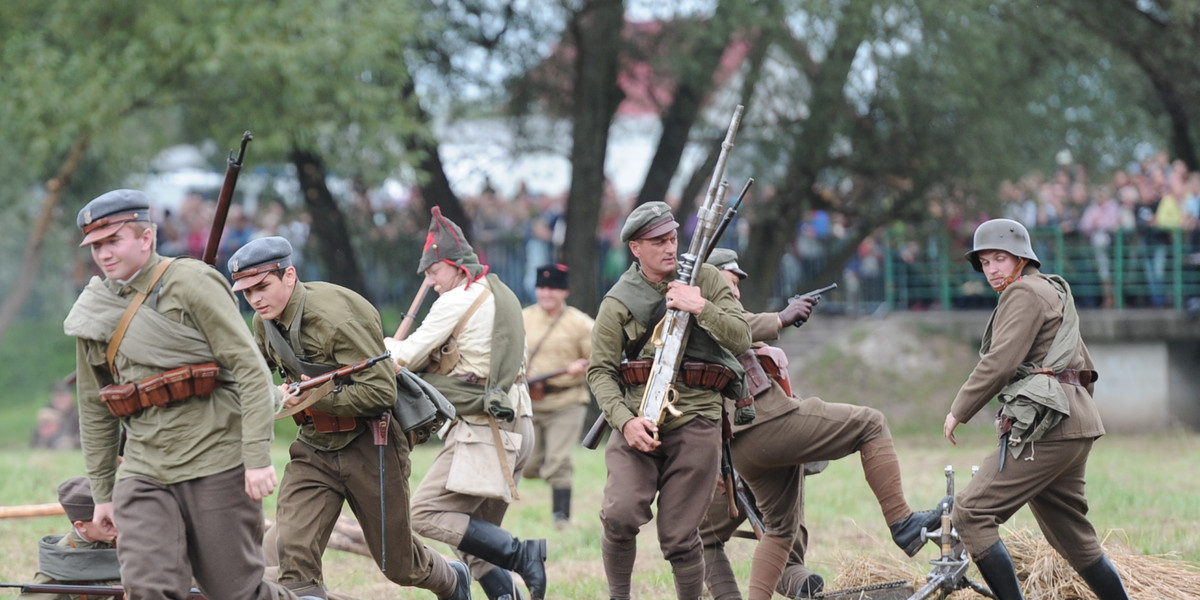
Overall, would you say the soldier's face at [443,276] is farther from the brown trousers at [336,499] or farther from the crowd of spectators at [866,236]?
the crowd of spectators at [866,236]

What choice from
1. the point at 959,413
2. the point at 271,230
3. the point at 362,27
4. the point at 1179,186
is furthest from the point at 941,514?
the point at 271,230

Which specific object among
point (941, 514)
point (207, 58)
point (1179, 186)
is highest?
point (207, 58)

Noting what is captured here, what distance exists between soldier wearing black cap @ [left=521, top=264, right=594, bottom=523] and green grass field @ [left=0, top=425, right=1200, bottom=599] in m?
0.57

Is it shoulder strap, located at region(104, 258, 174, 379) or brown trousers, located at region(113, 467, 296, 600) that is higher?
shoulder strap, located at region(104, 258, 174, 379)

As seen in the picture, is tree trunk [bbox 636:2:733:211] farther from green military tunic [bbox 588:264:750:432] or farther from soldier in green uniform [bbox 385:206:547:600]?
green military tunic [bbox 588:264:750:432]

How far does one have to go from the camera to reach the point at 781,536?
285 inches

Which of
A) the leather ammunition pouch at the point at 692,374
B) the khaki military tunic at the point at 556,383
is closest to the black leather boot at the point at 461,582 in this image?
the leather ammunition pouch at the point at 692,374

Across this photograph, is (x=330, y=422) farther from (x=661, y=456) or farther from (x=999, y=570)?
(x=999, y=570)

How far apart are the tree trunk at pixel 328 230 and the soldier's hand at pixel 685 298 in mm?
13072

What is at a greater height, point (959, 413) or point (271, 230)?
point (271, 230)

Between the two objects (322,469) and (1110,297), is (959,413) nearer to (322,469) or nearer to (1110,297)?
(322,469)

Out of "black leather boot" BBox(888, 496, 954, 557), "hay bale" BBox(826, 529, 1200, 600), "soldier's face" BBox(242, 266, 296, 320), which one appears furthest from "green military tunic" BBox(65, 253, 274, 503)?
"hay bale" BBox(826, 529, 1200, 600)

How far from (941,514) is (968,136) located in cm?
1311

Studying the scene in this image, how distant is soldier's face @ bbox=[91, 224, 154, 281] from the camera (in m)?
5.30
